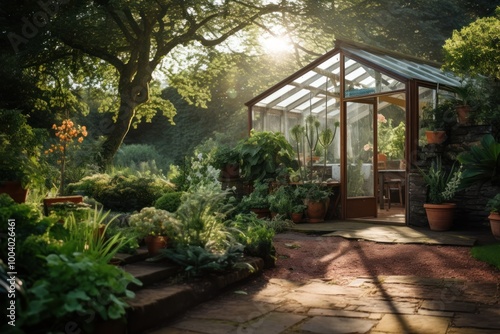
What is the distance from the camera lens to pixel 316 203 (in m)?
10.1

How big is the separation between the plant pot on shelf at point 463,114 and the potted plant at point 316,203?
2560 mm

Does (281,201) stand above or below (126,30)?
below

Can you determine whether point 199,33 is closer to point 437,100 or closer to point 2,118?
point 437,100

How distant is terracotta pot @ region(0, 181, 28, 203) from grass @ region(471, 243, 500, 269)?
5151 millimetres

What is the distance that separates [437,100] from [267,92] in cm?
354

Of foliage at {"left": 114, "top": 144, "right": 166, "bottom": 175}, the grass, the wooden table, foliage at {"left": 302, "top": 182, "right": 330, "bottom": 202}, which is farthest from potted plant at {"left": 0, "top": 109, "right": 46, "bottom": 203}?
foliage at {"left": 114, "top": 144, "right": 166, "bottom": 175}

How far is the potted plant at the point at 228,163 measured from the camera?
11.3 m

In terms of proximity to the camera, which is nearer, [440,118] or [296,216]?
[440,118]

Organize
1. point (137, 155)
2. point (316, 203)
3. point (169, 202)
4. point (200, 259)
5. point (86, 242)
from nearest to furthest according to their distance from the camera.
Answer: point (86, 242) < point (200, 259) < point (169, 202) < point (316, 203) < point (137, 155)

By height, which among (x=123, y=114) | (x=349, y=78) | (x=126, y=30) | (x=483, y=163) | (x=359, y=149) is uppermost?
(x=126, y=30)

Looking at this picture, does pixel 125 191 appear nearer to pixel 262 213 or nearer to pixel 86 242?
pixel 262 213

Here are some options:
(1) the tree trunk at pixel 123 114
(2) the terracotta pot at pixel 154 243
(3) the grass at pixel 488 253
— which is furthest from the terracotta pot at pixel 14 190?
(1) the tree trunk at pixel 123 114

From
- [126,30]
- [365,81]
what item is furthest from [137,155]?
[365,81]

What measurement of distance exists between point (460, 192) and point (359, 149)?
2.16m
